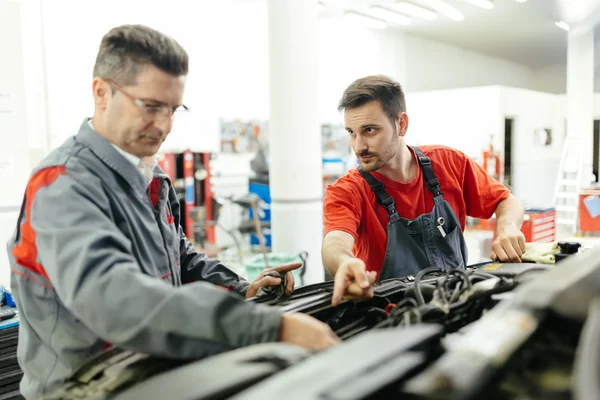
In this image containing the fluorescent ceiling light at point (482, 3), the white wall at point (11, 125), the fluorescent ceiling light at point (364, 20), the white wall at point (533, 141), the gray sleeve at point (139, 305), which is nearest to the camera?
the gray sleeve at point (139, 305)

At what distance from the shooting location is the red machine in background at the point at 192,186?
5453mm

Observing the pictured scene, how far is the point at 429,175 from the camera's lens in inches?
77.7

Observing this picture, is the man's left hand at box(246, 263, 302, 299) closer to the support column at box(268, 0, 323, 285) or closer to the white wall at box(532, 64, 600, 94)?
the support column at box(268, 0, 323, 285)

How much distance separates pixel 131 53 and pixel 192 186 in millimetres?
4640

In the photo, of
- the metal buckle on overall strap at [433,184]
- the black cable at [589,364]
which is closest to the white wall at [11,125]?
the metal buckle on overall strap at [433,184]

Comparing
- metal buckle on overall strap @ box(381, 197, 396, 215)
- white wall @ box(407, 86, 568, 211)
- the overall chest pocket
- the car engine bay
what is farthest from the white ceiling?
the car engine bay

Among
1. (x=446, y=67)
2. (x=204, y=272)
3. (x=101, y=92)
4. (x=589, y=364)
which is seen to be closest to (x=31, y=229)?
(x=101, y=92)

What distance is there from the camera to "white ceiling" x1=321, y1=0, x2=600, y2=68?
24.9 ft

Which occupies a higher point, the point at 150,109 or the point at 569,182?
the point at 150,109

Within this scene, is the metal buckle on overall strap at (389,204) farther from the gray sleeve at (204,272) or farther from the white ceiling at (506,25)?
the white ceiling at (506,25)

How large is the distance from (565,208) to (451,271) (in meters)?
7.38

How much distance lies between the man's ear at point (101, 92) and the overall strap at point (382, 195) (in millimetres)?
1056

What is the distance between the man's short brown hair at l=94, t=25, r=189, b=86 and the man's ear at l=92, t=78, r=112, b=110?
0.02m

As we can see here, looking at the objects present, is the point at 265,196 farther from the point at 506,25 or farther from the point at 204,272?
the point at 506,25
